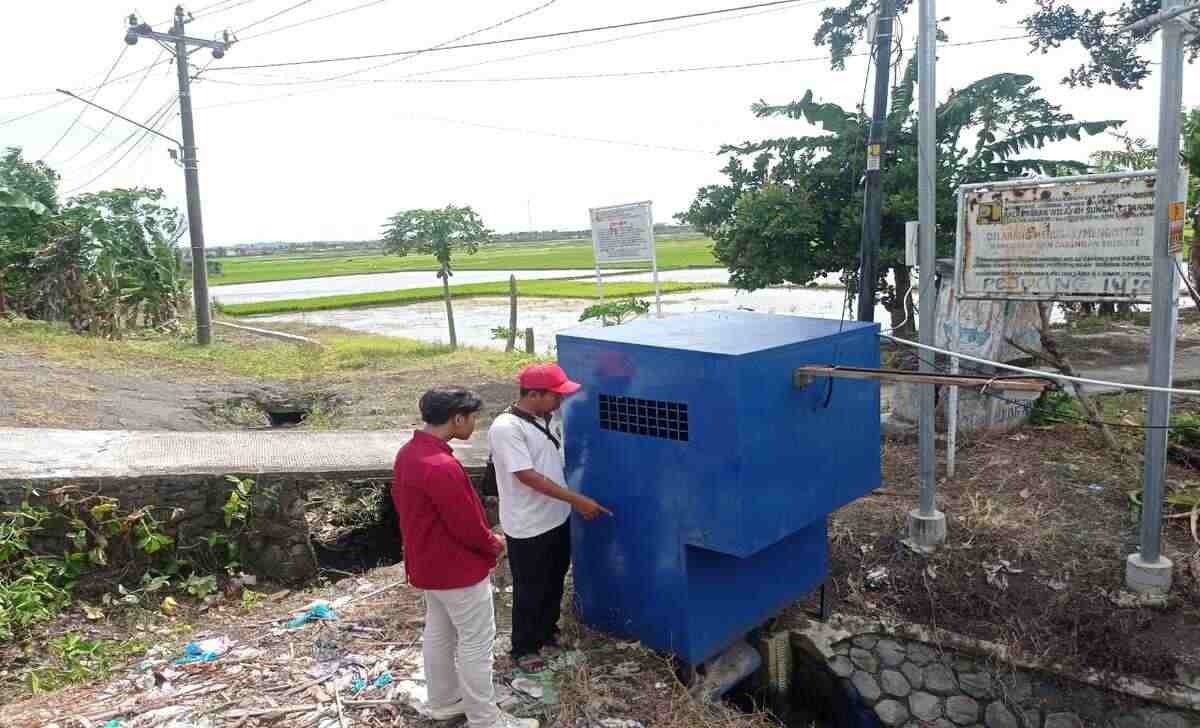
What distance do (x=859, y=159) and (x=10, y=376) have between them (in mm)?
9403

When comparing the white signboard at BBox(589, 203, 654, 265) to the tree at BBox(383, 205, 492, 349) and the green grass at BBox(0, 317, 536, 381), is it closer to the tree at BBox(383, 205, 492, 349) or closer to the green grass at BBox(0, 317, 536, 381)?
the green grass at BBox(0, 317, 536, 381)

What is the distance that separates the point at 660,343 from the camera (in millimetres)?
3506

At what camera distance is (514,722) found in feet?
10.8

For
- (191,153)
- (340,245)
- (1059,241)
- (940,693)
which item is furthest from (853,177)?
(340,245)

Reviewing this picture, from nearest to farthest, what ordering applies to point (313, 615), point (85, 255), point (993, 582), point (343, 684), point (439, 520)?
point (439, 520) → point (343, 684) → point (313, 615) → point (993, 582) → point (85, 255)

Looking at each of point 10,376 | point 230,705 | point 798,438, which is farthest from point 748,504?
point 10,376

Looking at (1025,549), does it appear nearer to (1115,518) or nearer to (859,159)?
(1115,518)

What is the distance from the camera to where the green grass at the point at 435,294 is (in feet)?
92.3

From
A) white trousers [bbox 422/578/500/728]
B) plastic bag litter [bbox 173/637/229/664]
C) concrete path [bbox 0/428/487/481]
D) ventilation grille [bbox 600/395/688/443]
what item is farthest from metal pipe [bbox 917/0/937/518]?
plastic bag litter [bbox 173/637/229/664]

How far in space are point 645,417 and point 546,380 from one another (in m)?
0.44

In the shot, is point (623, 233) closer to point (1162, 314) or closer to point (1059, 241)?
point (1059, 241)

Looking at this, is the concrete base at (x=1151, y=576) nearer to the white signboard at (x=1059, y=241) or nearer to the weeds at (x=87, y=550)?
the white signboard at (x=1059, y=241)

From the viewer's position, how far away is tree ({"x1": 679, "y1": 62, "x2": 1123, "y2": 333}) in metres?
9.24

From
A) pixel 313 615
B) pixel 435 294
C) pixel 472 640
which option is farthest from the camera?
pixel 435 294
